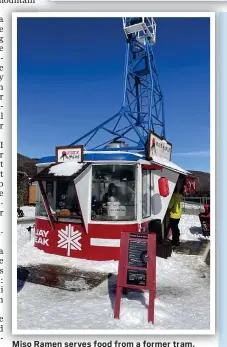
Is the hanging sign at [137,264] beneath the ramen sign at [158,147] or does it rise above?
beneath

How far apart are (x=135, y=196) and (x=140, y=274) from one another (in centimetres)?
210

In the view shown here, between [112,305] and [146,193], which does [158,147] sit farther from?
[112,305]

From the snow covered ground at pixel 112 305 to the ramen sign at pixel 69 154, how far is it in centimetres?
174

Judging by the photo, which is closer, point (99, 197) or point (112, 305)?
point (112, 305)

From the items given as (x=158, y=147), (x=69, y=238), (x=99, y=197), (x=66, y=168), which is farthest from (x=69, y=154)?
(x=158, y=147)

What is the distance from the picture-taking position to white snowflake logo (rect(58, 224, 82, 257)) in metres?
5.88

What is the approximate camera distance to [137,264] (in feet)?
12.6

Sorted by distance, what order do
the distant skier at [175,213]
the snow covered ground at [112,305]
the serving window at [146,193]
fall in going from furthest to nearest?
1. the distant skier at [175,213]
2. the serving window at [146,193]
3. the snow covered ground at [112,305]

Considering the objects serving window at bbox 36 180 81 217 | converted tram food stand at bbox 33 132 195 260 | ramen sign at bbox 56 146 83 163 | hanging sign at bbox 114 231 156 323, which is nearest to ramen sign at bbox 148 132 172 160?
converted tram food stand at bbox 33 132 195 260

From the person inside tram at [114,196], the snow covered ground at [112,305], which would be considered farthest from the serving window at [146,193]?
the snow covered ground at [112,305]

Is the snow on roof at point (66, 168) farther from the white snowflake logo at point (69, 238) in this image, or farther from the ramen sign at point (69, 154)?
the white snowflake logo at point (69, 238)

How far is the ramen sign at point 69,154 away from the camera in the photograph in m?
5.77

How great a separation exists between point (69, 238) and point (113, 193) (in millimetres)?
1084

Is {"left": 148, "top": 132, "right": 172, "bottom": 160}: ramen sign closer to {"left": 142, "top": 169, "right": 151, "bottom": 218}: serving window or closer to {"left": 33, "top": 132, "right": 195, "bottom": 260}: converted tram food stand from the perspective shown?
{"left": 33, "top": 132, "right": 195, "bottom": 260}: converted tram food stand
